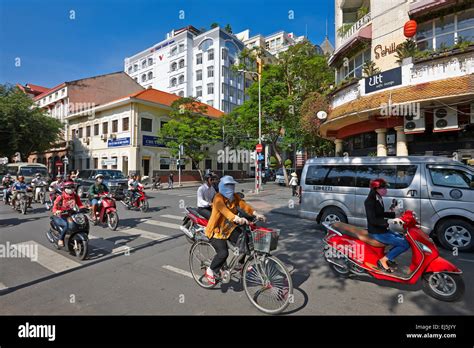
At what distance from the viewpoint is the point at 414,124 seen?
1065 cm

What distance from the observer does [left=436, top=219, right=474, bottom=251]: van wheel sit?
529cm

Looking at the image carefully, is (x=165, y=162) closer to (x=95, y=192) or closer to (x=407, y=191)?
(x=95, y=192)

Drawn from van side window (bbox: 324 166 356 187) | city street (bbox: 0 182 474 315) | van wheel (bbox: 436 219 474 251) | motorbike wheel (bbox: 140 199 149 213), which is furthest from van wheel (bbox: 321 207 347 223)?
motorbike wheel (bbox: 140 199 149 213)

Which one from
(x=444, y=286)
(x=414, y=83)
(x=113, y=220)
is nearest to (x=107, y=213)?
(x=113, y=220)

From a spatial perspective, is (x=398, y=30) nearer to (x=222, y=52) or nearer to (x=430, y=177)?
(x=430, y=177)

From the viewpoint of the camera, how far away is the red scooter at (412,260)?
10.9ft

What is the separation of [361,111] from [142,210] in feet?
34.2

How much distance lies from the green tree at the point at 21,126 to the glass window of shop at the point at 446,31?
32.7m

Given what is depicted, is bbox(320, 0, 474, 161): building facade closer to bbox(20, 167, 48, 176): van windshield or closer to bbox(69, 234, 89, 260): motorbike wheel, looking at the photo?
bbox(69, 234, 89, 260): motorbike wheel

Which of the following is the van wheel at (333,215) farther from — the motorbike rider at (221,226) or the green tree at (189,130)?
the green tree at (189,130)

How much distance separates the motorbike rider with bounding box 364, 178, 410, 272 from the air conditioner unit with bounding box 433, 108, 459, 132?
8.46m

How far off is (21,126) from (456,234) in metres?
33.4
